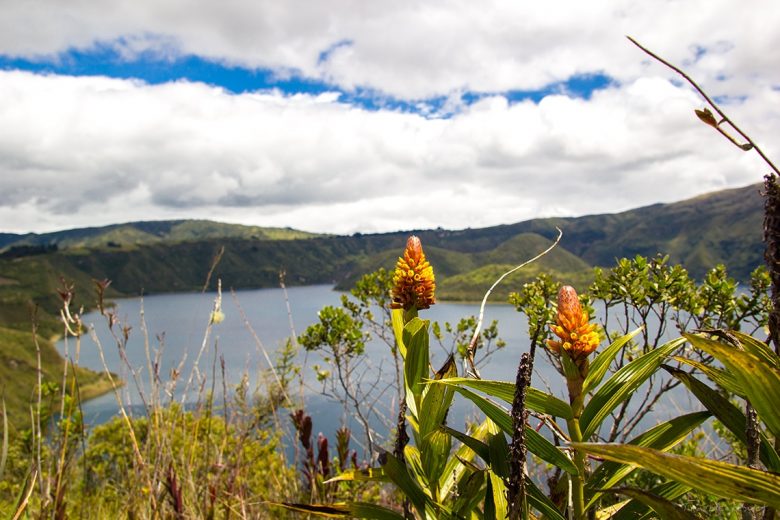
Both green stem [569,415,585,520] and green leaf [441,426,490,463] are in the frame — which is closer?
green stem [569,415,585,520]

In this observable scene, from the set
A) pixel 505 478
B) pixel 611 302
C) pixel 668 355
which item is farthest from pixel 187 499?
pixel 611 302

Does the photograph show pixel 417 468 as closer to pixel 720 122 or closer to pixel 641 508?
pixel 641 508

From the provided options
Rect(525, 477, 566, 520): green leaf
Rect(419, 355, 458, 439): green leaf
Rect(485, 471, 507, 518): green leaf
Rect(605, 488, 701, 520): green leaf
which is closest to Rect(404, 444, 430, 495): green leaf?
Rect(419, 355, 458, 439): green leaf

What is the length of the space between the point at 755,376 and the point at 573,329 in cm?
44

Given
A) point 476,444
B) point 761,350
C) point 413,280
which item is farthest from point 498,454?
point 413,280

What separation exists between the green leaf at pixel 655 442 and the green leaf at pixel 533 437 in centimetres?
10

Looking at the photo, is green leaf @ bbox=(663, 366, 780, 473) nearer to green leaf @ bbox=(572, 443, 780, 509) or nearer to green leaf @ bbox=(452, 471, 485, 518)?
green leaf @ bbox=(572, 443, 780, 509)

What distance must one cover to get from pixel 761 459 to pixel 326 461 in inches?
85.0

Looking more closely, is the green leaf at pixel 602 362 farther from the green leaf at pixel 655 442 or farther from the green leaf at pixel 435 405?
the green leaf at pixel 435 405

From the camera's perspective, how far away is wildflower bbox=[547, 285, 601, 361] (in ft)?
4.61

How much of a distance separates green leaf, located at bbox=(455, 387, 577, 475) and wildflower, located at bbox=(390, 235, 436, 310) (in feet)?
2.47

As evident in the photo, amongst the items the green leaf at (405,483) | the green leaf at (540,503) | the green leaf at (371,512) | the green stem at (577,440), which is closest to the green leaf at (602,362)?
the green stem at (577,440)

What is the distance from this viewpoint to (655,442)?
1.48m

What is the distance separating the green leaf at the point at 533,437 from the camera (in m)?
1.37
